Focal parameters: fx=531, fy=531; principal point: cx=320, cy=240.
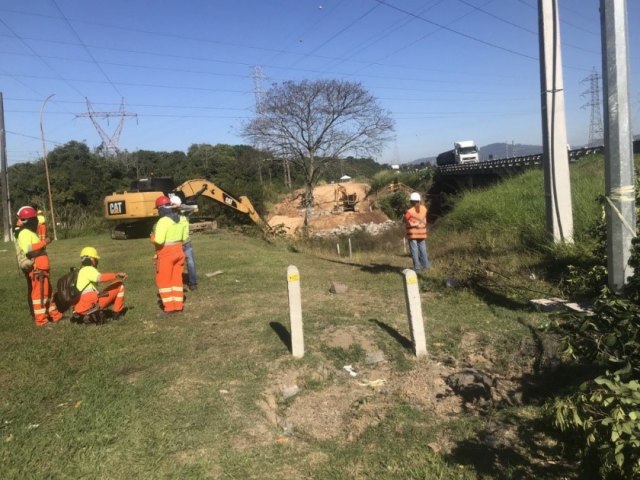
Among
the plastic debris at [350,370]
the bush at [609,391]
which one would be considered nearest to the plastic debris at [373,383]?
the plastic debris at [350,370]

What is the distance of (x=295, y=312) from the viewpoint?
608 cm

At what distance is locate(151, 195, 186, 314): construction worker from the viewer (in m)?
7.80

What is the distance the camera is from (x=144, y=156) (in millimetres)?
66312

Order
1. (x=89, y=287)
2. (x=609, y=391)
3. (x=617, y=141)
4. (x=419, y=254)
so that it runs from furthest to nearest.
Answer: (x=419, y=254), (x=89, y=287), (x=617, y=141), (x=609, y=391)

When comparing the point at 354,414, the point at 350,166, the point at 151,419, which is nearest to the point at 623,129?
the point at 354,414

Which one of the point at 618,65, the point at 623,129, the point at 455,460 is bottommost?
the point at 455,460

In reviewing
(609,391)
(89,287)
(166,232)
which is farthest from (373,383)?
(89,287)

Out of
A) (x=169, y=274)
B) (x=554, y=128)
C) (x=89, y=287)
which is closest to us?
A: (x=89, y=287)

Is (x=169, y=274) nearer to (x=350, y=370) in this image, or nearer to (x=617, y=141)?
(x=350, y=370)

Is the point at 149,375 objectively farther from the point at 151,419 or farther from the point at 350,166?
the point at 350,166

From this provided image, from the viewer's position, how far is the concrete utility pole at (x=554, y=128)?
32.5 ft

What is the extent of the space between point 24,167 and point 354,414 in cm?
6272

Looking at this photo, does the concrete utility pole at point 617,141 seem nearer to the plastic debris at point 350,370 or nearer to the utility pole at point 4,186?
the plastic debris at point 350,370

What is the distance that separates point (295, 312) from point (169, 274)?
2.65 meters
